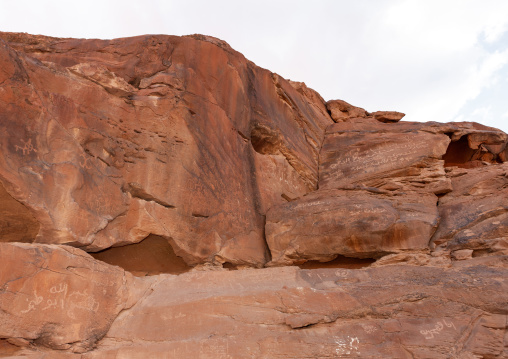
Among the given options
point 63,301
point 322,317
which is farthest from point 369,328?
point 63,301

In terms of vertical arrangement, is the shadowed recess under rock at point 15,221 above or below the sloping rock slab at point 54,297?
above

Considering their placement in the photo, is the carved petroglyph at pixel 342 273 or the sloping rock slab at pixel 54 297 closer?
the sloping rock slab at pixel 54 297

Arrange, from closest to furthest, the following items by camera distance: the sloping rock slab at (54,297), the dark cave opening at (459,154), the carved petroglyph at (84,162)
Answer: the sloping rock slab at (54,297) → the carved petroglyph at (84,162) → the dark cave opening at (459,154)

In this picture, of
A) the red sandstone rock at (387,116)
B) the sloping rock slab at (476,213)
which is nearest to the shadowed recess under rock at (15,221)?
the sloping rock slab at (476,213)

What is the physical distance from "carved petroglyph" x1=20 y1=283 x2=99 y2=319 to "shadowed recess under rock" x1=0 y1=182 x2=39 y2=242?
133 cm

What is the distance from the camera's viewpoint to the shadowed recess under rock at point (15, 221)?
6297mm

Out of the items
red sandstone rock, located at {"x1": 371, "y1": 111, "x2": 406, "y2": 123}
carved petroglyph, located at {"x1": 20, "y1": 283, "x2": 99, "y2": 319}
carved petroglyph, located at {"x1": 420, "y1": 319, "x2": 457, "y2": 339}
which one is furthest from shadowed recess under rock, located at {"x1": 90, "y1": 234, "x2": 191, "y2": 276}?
red sandstone rock, located at {"x1": 371, "y1": 111, "x2": 406, "y2": 123}

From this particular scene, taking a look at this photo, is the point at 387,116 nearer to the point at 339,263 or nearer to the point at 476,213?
the point at 476,213

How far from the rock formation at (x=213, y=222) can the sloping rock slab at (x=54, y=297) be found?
19 mm

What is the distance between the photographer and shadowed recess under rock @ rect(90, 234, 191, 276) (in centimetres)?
798

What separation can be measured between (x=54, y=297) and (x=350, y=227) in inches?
228

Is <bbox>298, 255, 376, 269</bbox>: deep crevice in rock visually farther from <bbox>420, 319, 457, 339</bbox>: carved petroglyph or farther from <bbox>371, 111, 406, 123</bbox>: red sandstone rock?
<bbox>371, 111, 406, 123</bbox>: red sandstone rock

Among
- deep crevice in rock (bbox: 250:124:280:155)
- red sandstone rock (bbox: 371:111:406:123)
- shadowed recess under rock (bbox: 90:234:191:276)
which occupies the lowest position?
shadowed recess under rock (bbox: 90:234:191:276)

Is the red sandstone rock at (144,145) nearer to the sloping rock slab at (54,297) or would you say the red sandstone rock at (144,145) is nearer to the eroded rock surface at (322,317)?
the sloping rock slab at (54,297)
